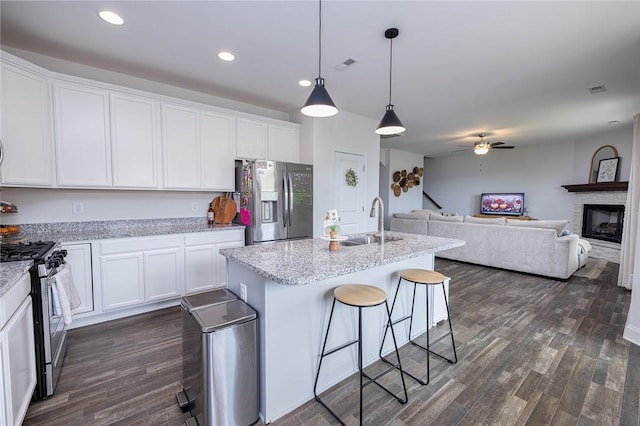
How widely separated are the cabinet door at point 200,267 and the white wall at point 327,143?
1582mm

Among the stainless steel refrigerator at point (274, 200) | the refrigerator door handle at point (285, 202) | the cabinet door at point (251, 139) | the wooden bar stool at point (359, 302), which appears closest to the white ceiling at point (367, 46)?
the cabinet door at point (251, 139)

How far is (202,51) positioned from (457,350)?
3614mm

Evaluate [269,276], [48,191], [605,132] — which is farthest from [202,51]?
[605,132]

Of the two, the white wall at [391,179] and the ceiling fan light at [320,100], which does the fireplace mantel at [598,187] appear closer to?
the white wall at [391,179]

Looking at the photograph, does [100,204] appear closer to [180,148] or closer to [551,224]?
[180,148]

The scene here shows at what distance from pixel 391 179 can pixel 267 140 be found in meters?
4.78

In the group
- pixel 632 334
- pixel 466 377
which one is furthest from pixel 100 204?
pixel 632 334

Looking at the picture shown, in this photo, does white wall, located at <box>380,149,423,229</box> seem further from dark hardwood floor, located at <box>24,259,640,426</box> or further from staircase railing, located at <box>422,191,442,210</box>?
dark hardwood floor, located at <box>24,259,640,426</box>

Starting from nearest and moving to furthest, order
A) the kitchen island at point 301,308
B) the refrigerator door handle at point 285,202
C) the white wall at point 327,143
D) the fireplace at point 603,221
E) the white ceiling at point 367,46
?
1. the kitchen island at point 301,308
2. the white ceiling at point 367,46
3. the refrigerator door handle at point 285,202
4. the white wall at point 327,143
5. the fireplace at point 603,221

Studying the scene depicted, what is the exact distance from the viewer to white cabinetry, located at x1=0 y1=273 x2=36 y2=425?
1253mm

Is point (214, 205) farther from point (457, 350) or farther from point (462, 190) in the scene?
point (462, 190)

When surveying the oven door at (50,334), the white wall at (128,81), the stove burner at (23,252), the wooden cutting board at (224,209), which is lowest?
the oven door at (50,334)

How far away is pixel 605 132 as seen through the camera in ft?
19.4

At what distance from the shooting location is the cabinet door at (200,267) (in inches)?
122
